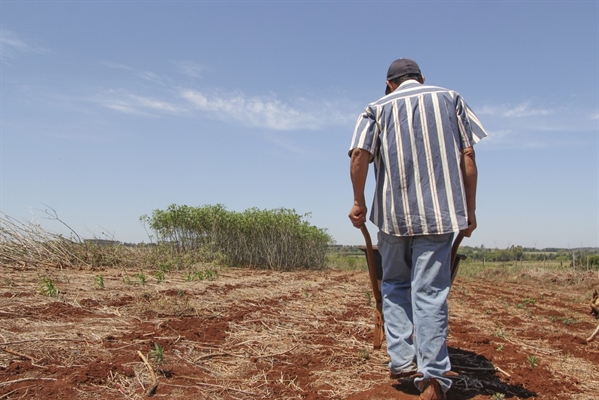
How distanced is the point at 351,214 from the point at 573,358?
94.2 inches

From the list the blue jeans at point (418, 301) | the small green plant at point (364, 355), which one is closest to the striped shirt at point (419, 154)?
the blue jeans at point (418, 301)

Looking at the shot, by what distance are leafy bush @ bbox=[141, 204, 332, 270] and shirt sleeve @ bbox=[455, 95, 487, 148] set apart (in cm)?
1768

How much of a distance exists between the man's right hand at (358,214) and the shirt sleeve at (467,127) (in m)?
0.69

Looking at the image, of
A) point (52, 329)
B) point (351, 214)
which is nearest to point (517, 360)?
point (351, 214)

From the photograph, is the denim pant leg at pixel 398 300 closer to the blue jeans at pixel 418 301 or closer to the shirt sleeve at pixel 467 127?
the blue jeans at pixel 418 301

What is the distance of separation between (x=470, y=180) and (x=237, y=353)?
2.00 meters

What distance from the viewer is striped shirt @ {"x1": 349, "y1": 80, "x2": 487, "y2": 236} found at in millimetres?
2416

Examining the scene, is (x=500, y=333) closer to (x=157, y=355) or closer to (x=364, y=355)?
(x=364, y=355)

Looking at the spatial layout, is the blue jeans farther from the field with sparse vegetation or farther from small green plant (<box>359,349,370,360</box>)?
small green plant (<box>359,349,370,360</box>)

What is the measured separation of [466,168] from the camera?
251 cm

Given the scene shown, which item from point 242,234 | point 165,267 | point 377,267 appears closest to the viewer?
point 377,267

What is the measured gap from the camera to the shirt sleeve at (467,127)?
8.29ft

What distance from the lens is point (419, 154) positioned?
247 cm

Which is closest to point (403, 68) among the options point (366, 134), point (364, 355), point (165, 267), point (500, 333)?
point (366, 134)
